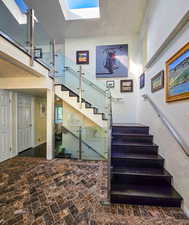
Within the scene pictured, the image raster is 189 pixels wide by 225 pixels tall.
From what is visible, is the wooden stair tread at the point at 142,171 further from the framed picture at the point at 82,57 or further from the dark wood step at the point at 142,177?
the framed picture at the point at 82,57

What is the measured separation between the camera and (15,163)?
3742 millimetres

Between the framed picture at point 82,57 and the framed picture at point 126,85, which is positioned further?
the framed picture at point 82,57

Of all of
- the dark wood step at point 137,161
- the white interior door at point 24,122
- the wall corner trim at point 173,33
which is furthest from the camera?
the white interior door at point 24,122

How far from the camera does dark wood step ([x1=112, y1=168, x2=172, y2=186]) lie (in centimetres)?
230

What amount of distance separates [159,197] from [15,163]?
12.3 ft

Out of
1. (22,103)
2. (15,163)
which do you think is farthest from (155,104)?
(22,103)

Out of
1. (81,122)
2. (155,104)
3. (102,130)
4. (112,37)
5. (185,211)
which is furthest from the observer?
(112,37)

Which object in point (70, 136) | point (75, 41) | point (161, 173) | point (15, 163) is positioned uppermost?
point (75, 41)

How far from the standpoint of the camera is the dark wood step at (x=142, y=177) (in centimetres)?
230

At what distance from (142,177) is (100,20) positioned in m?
4.97

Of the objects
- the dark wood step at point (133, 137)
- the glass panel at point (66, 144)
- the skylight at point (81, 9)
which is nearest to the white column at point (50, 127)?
the glass panel at point (66, 144)

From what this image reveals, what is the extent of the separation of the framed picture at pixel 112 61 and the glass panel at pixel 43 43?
2.00 meters

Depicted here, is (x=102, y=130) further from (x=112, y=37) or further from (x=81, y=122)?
(x=112, y=37)

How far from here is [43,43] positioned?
15.0ft
